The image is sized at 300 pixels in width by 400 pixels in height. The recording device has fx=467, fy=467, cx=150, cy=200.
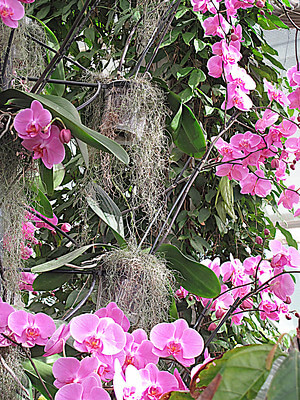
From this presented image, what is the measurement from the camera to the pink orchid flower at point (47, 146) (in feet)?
1.82

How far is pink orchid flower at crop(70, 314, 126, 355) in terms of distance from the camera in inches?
19.4

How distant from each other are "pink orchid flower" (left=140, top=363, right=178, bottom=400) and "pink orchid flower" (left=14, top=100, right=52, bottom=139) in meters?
0.29

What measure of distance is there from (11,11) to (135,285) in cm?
40

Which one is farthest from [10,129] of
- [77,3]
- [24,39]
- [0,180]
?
[77,3]

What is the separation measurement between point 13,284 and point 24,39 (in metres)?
0.34

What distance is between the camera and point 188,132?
784mm

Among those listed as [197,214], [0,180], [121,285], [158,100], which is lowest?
[197,214]

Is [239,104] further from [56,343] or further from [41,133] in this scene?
[56,343]

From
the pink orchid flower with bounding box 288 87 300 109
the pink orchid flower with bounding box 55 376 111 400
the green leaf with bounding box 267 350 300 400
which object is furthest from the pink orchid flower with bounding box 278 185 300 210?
the green leaf with bounding box 267 350 300 400

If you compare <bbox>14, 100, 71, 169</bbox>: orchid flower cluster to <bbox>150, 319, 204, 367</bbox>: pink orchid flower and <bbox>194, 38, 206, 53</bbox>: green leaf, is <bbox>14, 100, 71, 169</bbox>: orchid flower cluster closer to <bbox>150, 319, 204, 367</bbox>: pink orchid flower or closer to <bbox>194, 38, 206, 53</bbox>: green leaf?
<bbox>150, 319, 204, 367</bbox>: pink orchid flower

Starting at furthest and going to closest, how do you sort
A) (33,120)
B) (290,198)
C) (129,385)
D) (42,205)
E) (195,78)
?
(195,78), (290,198), (42,205), (33,120), (129,385)

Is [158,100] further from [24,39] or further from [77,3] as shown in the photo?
[77,3]

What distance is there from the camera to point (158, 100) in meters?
0.77

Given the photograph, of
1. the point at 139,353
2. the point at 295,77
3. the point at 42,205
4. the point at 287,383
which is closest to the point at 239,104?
the point at 295,77
